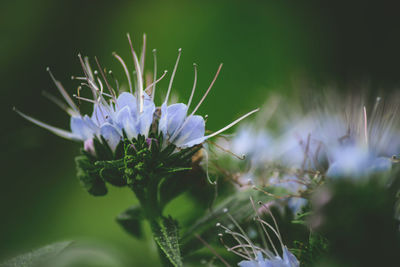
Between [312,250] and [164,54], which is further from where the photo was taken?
[164,54]

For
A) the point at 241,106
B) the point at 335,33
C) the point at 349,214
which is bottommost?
the point at 241,106

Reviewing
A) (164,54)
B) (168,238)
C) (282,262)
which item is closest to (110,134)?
(168,238)

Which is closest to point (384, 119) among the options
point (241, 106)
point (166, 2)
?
point (241, 106)

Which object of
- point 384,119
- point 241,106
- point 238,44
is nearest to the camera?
point 384,119

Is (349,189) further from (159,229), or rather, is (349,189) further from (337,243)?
(159,229)

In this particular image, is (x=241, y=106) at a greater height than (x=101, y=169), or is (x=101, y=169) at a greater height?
(x=101, y=169)

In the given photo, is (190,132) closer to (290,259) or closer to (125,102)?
(125,102)

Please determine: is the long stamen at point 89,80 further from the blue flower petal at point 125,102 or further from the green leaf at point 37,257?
the green leaf at point 37,257
